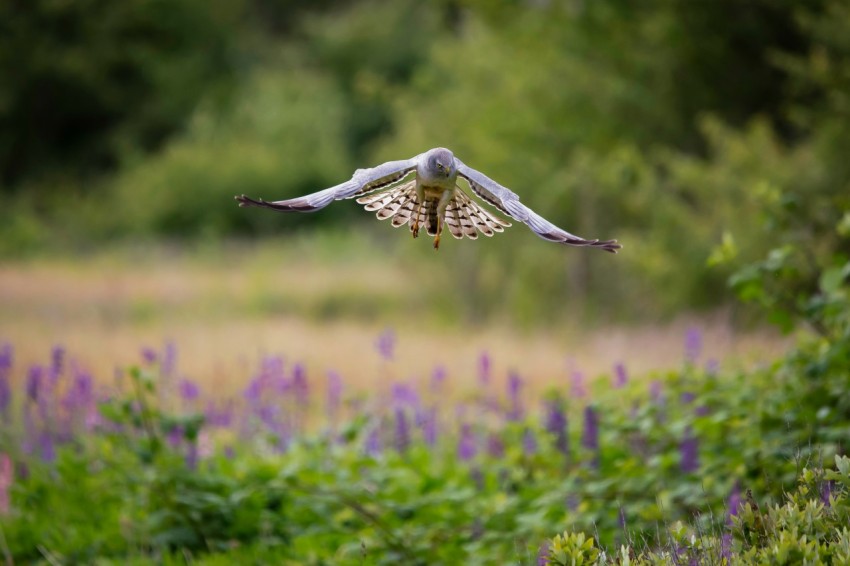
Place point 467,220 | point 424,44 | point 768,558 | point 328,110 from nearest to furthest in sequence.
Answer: point 768,558
point 467,220
point 328,110
point 424,44

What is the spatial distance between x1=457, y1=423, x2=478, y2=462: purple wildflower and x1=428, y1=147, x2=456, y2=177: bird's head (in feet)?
9.29

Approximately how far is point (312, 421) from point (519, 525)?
13.6 ft

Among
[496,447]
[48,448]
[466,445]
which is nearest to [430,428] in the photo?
[466,445]

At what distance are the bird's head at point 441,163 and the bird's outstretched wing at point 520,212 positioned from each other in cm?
4

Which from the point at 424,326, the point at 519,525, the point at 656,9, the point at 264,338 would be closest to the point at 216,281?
the point at 424,326

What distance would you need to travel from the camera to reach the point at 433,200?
2.88 metres

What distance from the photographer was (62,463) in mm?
5012

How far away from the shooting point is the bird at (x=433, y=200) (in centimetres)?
230

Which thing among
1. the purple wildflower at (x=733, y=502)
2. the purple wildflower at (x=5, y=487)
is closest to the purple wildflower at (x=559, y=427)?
the purple wildflower at (x=733, y=502)

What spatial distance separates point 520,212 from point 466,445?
3.04 metres

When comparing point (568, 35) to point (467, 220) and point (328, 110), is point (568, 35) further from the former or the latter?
point (328, 110)

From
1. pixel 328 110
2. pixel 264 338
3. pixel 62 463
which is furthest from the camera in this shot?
pixel 328 110

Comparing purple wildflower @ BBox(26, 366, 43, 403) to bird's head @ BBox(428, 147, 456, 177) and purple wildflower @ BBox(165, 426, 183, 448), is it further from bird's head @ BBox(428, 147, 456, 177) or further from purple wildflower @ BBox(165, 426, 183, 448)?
bird's head @ BBox(428, 147, 456, 177)

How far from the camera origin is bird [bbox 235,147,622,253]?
2.30 metres
